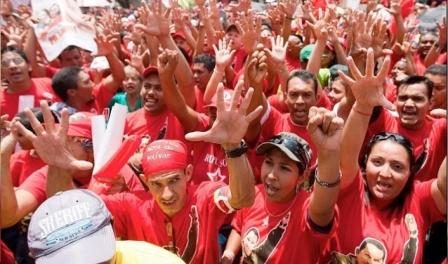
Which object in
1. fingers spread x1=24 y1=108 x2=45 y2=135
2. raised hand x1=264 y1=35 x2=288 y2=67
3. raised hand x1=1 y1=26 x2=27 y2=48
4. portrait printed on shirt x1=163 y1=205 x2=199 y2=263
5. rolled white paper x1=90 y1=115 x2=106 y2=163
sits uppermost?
raised hand x1=264 y1=35 x2=288 y2=67

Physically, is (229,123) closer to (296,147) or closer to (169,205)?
(296,147)

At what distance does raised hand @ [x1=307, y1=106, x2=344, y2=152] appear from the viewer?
2109mm

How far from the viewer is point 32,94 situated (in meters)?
4.73

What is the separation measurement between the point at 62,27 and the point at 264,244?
3294mm

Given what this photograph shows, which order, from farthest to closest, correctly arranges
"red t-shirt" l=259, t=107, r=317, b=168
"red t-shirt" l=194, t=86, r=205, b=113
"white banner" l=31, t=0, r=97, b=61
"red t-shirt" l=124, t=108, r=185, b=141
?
"white banner" l=31, t=0, r=97, b=61 → "red t-shirt" l=194, t=86, r=205, b=113 → "red t-shirt" l=124, t=108, r=185, b=141 → "red t-shirt" l=259, t=107, r=317, b=168

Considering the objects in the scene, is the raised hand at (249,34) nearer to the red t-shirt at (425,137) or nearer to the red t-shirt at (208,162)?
the red t-shirt at (208,162)

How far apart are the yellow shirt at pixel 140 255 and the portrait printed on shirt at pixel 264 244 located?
0.77m

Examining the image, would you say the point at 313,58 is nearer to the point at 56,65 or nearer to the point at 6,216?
the point at 6,216

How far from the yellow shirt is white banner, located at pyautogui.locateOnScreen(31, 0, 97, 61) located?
11.1 feet

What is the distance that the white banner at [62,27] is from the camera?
4844 millimetres

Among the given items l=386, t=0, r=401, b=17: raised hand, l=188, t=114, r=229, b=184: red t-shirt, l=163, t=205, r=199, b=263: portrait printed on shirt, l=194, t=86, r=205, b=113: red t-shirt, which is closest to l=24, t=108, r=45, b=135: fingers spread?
l=163, t=205, r=199, b=263: portrait printed on shirt

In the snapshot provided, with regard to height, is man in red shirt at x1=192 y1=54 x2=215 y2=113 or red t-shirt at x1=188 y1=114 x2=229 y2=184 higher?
man in red shirt at x1=192 y1=54 x2=215 y2=113

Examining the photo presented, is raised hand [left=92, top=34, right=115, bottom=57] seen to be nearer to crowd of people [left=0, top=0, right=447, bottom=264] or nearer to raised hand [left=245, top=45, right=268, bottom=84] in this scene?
crowd of people [left=0, top=0, right=447, bottom=264]

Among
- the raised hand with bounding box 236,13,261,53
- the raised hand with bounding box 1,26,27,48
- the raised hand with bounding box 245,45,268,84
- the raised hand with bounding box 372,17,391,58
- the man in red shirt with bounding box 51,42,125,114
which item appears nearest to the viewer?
the raised hand with bounding box 245,45,268,84
